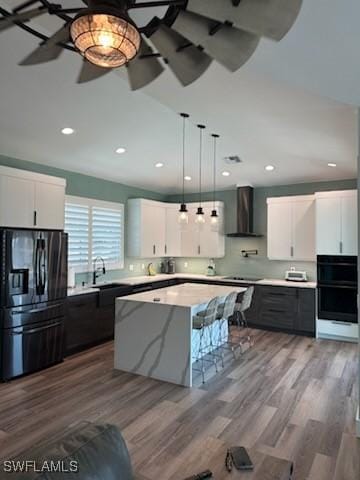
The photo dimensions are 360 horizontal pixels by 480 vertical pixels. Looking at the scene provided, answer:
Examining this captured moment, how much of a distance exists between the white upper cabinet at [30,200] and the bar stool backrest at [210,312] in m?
2.34

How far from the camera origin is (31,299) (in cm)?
414

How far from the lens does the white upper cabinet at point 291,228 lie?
6.17m

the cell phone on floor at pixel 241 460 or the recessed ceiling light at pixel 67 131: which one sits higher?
the recessed ceiling light at pixel 67 131

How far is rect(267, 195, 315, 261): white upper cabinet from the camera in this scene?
617cm

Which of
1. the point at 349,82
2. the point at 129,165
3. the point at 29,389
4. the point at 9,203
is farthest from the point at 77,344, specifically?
the point at 349,82

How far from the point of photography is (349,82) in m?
2.40

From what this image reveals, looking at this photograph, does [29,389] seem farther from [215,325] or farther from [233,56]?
[233,56]

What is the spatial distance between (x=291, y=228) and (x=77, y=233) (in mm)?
3898

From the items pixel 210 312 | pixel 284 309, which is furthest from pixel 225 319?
pixel 284 309

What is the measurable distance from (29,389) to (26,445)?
1.12m

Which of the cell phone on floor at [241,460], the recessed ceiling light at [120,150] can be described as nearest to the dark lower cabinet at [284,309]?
the recessed ceiling light at [120,150]

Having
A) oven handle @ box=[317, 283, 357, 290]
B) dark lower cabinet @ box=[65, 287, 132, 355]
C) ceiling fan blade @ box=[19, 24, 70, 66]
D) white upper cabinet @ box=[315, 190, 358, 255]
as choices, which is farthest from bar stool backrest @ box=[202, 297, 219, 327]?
ceiling fan blade @ box=[19, 24, 70, 66]

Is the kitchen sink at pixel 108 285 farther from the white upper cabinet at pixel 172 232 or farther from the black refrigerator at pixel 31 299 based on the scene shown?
the white upper cabinet at pixel 172 232

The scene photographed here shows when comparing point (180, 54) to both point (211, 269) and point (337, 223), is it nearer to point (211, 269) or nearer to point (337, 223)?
point (337, 223)
